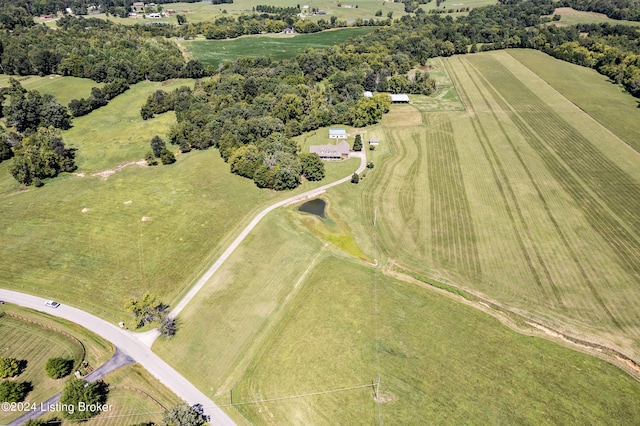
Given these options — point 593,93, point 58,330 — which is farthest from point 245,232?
point 593,93

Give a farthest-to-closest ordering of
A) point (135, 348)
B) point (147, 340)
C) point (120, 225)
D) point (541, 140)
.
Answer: point (541, 140) → point (120, 225) → point (147, 340) → point (135, 348)

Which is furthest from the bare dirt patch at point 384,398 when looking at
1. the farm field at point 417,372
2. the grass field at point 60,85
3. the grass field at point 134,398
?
the grass field at point 60,85

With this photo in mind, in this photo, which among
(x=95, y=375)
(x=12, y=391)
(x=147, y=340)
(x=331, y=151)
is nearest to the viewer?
(x=12, y=391)

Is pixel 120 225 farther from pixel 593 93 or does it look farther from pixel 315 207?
pixel 593 93

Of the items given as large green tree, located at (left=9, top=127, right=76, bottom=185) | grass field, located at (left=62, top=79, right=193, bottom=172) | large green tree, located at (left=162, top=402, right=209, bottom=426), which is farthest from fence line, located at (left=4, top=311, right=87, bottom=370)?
grass field, located at (left=62, top=79, right=193, bottom=172)

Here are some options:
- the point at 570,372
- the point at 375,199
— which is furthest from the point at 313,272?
the point at 570,372

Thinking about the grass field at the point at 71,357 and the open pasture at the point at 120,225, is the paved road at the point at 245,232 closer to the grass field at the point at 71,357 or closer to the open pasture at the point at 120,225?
the open pasture at the point at 120,225
